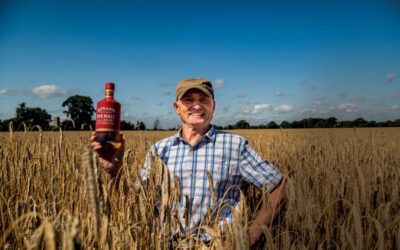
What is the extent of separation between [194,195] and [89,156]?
1192mm

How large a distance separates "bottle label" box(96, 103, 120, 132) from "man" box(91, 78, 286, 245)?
5.4 inches

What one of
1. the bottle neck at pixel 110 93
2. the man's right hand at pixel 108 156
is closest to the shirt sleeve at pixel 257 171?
the man's right hand at pixel 108 156

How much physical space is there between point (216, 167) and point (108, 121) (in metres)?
0.85

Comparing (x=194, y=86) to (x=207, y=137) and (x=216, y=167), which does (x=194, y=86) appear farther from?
(x=216, y=167)

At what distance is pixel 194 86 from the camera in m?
1.76

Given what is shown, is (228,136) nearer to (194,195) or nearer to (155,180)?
(194,195)

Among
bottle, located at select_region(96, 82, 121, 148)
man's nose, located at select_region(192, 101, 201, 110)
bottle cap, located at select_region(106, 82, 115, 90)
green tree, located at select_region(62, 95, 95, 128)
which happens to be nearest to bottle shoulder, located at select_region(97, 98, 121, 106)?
bottle, located at select_region(96, 82, 121, 148)

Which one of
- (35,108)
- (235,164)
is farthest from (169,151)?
(35,108)

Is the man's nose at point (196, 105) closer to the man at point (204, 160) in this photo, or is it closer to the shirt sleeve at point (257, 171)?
the man at point (204, 160)

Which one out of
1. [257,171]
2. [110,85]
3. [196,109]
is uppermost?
[110,85]

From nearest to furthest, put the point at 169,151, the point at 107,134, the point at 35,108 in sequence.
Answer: the point at 107,134 → the point at 169,151 → the point at 35,108

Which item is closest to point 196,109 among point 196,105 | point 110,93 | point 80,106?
point 196,105

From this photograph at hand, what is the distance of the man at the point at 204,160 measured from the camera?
1541 millimetres

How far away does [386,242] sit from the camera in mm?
1258
